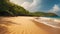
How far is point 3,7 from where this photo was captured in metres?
2.04

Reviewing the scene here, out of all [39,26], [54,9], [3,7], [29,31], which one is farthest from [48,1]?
[3,7]

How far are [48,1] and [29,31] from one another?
2.02 ft

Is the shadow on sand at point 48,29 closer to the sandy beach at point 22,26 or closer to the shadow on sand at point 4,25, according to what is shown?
the sandy beach at point 22,26

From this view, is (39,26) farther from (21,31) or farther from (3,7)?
(3,7)

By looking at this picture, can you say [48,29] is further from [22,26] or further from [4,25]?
[4,25]

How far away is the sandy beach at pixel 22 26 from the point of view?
1.93m

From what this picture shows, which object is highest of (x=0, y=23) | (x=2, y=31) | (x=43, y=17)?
(x=43, y=17)

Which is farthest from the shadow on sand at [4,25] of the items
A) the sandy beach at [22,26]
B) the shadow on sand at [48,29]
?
the shadow on sand at [48,29]

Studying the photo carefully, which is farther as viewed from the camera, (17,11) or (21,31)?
(17,11)

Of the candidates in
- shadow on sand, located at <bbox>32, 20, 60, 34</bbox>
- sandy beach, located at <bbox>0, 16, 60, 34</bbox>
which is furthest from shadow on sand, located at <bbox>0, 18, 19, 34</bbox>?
shadow on sand, located at <bbox>32, 20, 60, 34</bbox>

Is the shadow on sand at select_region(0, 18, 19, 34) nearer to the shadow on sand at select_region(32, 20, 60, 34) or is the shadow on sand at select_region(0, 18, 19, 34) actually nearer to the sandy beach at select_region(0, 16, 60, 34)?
the sandy beach at select_region(0, 16, 60, 34)

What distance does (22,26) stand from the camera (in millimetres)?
1964

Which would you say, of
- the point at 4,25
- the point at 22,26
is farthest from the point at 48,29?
the point at 4,25

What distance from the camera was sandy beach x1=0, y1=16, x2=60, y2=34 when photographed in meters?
1.93
